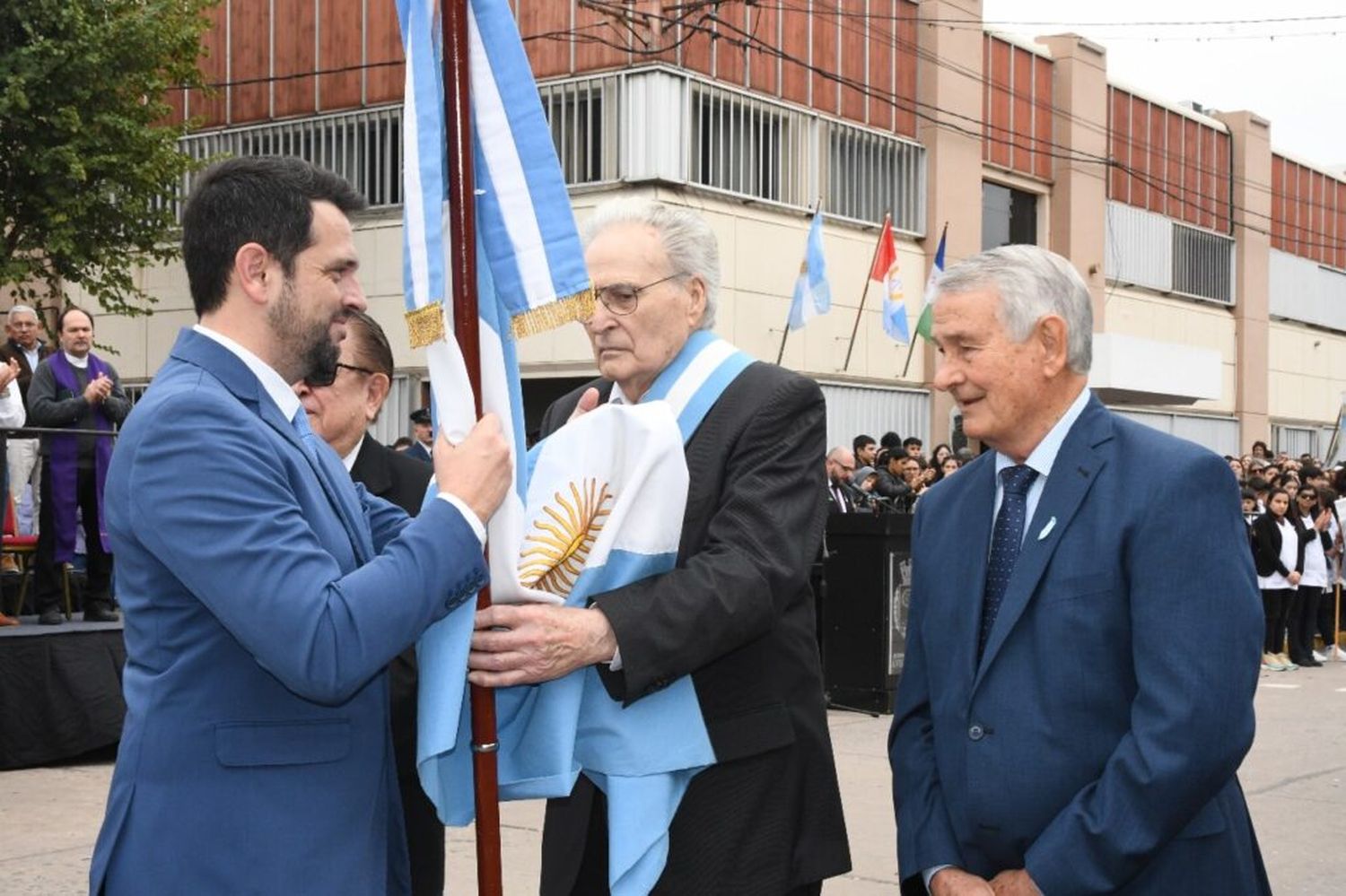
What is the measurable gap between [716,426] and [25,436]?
7.39 m

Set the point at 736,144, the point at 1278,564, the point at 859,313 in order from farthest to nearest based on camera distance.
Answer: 1. the point at 859,313
2. the point at 736,144
3. the point at 1278,564

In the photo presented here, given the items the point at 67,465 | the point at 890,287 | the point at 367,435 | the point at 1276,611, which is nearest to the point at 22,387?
the point at 67,465

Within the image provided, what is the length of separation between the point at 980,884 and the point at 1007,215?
2780 centimetres

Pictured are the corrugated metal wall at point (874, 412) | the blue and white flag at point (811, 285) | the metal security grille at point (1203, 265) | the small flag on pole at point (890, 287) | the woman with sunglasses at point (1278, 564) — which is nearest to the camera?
the woman with sunglasses at point (1278, 564)

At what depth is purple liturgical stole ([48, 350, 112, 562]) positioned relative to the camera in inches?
381

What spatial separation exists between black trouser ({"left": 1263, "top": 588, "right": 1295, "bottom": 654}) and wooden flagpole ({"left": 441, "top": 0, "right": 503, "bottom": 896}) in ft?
49.1

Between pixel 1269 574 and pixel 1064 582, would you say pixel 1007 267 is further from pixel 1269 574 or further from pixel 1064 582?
pixel 1269 574

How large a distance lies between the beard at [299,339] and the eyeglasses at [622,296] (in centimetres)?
76

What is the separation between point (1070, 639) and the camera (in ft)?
9.62

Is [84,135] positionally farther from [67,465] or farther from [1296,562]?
[1296,562]

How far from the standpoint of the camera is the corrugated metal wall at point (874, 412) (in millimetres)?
24891

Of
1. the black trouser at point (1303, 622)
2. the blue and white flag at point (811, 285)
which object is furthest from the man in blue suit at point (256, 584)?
the blue and white flag at point (811, 285)

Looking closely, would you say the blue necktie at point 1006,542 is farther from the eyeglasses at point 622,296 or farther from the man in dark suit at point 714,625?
the eyeglasses at point 622,296

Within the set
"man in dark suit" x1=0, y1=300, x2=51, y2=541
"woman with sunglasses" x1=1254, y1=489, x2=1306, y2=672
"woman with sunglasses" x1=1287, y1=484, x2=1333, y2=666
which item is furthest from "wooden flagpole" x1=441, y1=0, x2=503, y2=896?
"woman with sunglasses" x1=1287, y1=484, x2=1333, y2=666
